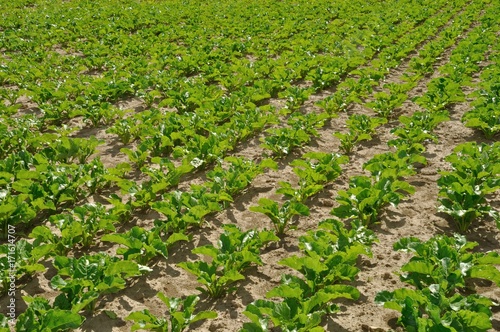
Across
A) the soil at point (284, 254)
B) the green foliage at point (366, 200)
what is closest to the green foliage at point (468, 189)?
the soil at point (284, 254)

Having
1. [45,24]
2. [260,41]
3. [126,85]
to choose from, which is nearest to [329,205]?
[126,85]

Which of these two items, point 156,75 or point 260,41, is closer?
point 156,75

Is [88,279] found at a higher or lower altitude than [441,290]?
lower

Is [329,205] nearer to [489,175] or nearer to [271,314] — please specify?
[489,175]

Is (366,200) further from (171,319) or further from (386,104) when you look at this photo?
(386,104)

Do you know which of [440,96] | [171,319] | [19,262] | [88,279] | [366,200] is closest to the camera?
[171,319]

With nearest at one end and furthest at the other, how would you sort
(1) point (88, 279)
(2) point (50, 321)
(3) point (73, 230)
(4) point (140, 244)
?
1. (2) point (50, 321)
2. (1) point (88, 279)
3. (4) point (140, 244)
4. (3) point (73, 230)

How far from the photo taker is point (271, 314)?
405cm

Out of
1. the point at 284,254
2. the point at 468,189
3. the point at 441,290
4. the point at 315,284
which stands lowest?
the point at 284,254

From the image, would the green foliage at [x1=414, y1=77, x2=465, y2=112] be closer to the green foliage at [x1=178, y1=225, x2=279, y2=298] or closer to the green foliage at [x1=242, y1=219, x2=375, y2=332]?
the green foliage at [x1=242, y1=219, x2=375, y2=332]

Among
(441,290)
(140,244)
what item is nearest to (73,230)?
(140,244)

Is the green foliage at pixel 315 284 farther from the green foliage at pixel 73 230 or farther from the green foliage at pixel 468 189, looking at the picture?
the green foliage at pixel 73 230

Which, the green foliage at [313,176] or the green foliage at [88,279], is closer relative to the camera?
the green foliage at [88,279]

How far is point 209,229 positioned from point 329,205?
184 centimetres
